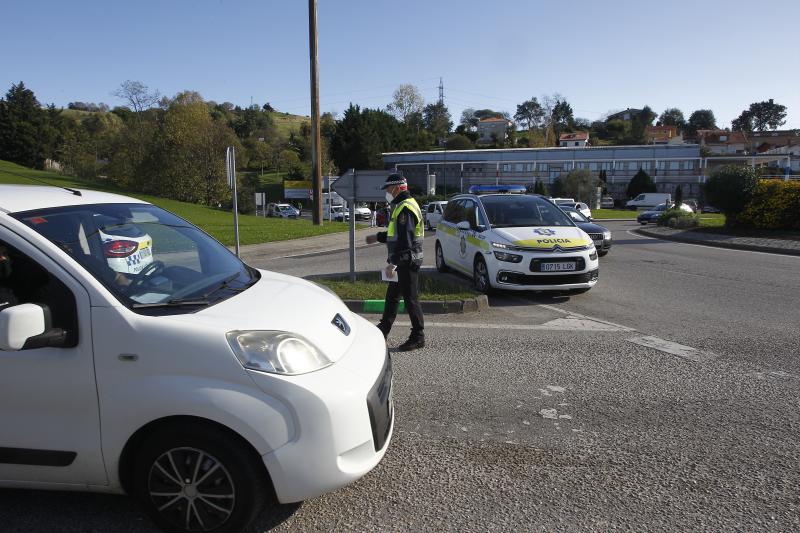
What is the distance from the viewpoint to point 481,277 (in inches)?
362

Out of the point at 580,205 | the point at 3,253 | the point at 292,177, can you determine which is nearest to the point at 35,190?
the point at 3,253

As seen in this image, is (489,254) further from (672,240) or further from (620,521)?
(672,240)

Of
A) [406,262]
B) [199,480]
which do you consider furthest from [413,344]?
[199,480]

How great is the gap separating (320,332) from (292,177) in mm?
91065

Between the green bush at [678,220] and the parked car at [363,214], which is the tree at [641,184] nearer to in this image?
the parked car at [363,214]

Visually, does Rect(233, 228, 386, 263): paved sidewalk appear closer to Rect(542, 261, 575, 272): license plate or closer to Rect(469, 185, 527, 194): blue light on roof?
Rect(469, 185, 527, 194): blue light on roof

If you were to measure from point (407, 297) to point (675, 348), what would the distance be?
2.90 m

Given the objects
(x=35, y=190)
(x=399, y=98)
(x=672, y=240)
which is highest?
(x=399, y=98)

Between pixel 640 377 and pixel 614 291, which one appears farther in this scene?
pixel 614 291

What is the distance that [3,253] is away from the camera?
112 inches

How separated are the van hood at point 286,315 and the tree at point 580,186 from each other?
181 feet

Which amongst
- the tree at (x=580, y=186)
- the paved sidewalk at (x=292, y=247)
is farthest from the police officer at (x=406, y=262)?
the tree at (x=580, y=186)

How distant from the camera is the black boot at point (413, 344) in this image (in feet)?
19.8

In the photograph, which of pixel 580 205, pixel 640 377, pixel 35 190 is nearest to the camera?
pixel 35 190
